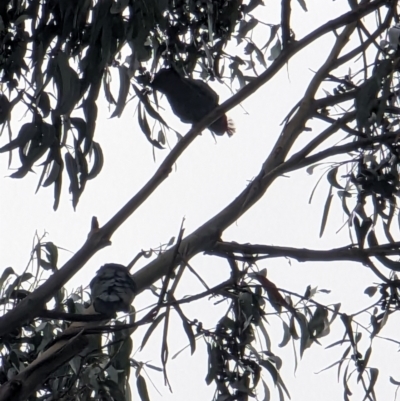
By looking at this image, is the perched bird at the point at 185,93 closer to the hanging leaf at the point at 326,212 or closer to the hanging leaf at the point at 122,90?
the hanging leaf at the point at 122,90

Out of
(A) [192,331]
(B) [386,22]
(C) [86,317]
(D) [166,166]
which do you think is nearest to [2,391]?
(C) [86,317]

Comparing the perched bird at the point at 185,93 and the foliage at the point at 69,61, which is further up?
the perched bird at the point at 185,93

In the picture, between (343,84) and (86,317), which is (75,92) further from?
(343,84)

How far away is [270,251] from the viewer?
1375 mm

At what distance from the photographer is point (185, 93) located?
1.59 meters

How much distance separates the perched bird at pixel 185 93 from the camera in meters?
1.58

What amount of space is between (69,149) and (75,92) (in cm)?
19

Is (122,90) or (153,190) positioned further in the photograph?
(122,90)

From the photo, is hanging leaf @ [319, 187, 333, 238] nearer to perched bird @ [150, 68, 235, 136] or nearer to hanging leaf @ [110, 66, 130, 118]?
perched bird @ [150, 68, 235, 136]

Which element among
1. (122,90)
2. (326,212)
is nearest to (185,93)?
(122,90)

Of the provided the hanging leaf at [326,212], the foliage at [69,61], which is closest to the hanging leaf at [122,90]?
the foliage at [69,61]

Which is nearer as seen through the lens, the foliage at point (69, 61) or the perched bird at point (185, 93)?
the foliage at point (69, 61)

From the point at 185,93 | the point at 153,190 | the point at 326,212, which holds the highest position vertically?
the point at 185,93

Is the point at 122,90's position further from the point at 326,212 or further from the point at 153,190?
the point at 326,212
